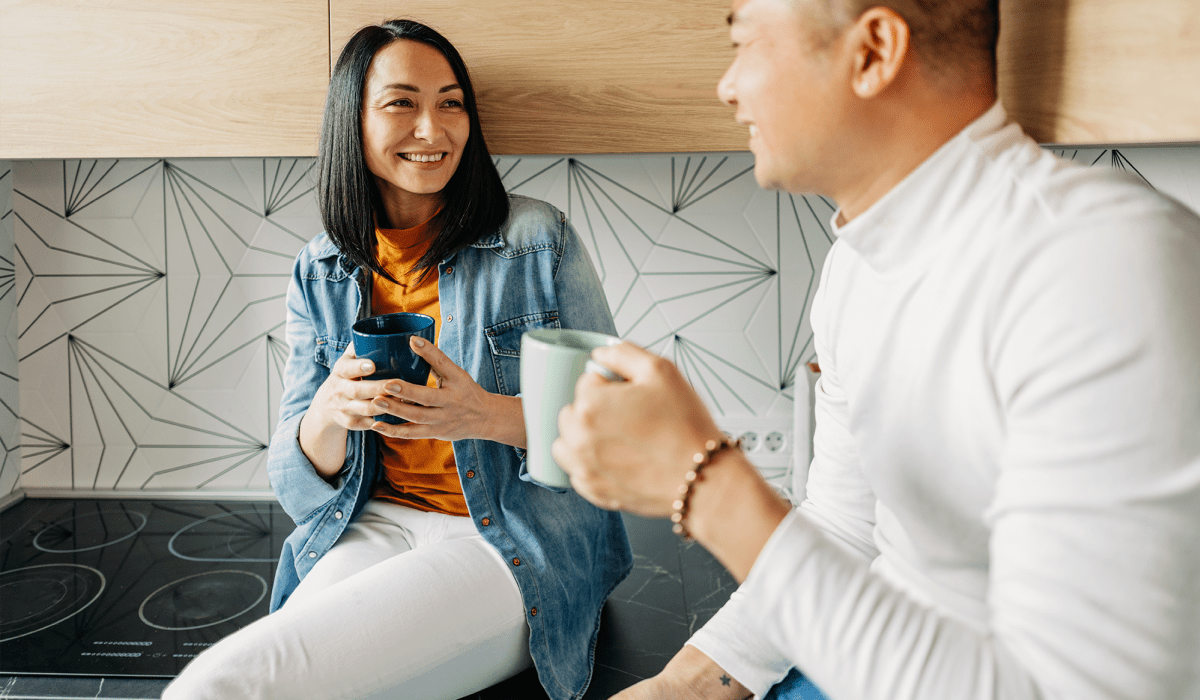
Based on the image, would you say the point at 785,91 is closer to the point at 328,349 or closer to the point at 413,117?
the point at 413,117

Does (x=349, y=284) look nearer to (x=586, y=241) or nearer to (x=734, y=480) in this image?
(x=586, y=241)

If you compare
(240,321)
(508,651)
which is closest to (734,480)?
(508,651)

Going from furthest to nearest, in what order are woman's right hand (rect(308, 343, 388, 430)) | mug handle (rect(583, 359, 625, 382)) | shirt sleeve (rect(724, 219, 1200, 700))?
woman's right hand (rect(308, 343, 388, 430)) < mug handle (rect(583, 359, 625, 382)) < shirt sleeve (rect(724, 219, 1200, 700))

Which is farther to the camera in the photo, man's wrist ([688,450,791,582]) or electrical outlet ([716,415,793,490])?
electrical outlet ([716,415,793,490])

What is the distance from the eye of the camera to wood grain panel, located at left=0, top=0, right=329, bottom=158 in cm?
122

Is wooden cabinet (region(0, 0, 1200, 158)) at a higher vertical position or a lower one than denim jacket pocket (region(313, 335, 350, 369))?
higher

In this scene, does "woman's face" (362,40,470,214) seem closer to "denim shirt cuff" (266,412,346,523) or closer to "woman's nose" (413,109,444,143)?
"woman's nose" (413,109,444,143)

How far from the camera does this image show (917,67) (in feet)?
1.75

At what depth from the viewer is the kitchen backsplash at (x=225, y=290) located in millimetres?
1678

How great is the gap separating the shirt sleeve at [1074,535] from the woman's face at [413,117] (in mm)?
880

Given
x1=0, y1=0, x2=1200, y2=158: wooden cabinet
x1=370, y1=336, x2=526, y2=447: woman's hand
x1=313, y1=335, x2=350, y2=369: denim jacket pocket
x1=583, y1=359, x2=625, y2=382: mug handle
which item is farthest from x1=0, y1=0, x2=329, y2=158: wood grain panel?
x1=583, y1=359, x2=625, y2=382: mug handle

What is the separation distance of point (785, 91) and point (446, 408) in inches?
22.9

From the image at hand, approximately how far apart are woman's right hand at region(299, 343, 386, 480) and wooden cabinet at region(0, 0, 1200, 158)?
0.44 m

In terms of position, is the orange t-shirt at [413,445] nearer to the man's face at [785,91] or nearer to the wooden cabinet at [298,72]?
the wooden cabinet at [298,72]
